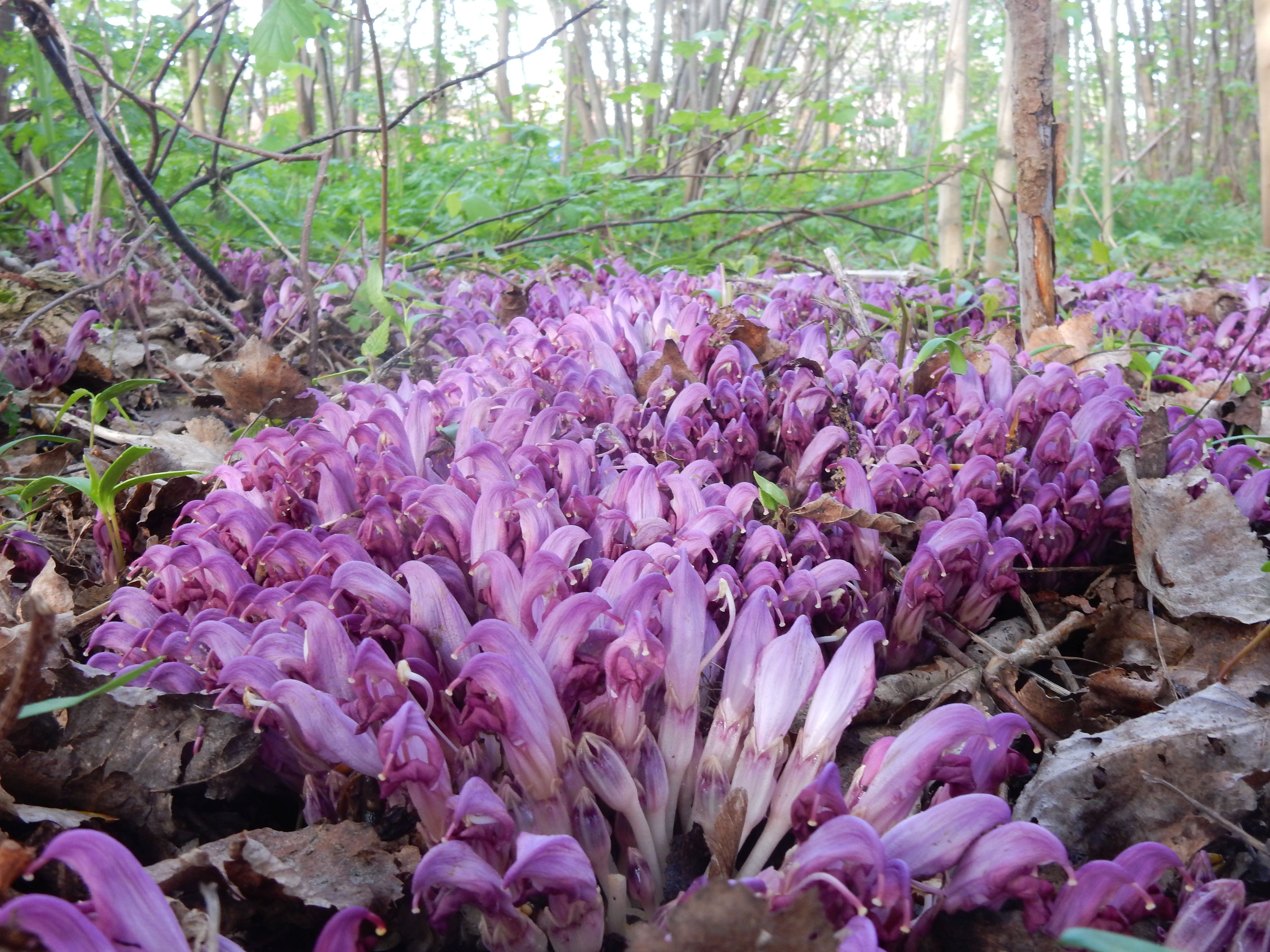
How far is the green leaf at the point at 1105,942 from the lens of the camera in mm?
755

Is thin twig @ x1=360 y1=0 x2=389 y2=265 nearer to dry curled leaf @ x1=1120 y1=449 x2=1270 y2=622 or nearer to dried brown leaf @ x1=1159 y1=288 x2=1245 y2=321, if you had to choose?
dry curled leaf @ x1=1120 y1=449 x2=1270 y2=622

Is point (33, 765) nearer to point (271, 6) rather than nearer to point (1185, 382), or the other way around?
point (271, 6)

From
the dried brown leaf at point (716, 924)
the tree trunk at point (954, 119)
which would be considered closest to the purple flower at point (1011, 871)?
the dried brown leaf at point (716, 924)

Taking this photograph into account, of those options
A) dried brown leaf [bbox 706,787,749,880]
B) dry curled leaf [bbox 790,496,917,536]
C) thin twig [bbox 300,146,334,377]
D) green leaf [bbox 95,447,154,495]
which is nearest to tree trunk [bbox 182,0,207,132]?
thin twig [bbox 300,146,334,377]

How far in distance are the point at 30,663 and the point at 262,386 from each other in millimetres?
2270

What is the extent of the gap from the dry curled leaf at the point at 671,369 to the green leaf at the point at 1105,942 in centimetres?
199

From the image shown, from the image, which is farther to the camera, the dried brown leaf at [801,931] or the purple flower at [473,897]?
the purple flower at [473,897]

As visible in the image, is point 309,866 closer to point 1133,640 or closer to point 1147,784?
point 1147,784

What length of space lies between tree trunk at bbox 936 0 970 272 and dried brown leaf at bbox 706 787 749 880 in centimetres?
541

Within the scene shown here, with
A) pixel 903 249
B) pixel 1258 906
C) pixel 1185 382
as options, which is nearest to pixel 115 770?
pixel 1258 906

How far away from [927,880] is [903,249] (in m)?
8.24

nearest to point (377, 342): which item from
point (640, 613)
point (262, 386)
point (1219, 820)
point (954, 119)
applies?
point (262, 386)

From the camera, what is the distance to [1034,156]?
10.9 ft

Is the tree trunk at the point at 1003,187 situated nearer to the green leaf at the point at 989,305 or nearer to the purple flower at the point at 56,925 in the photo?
the green leaf at the point at 989,305
